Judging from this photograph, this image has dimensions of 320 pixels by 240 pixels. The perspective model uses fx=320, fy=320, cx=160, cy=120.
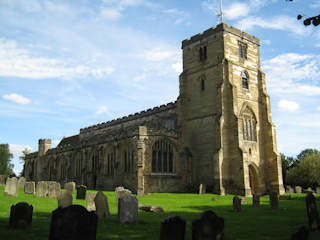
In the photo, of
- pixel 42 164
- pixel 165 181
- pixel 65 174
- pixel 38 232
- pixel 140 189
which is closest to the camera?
pixel 38 232

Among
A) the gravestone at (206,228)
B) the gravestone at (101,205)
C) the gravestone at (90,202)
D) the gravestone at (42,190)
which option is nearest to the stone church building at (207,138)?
the gravestone at (42,190)

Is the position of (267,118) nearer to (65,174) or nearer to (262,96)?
(262,96)

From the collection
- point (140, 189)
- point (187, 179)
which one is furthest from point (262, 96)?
point (140, 189)

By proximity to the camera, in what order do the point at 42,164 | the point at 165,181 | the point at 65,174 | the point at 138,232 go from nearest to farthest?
the point at 138,232 < the point at 165,181 < the point at 65,174 < the point at 42,164

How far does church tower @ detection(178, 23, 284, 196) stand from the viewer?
27297mm

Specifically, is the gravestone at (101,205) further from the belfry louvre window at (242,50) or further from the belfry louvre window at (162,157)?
the belfry louvre window at (242,50)

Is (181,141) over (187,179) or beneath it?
over

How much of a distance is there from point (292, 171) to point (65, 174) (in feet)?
90.2

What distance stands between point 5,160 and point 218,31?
163 ft

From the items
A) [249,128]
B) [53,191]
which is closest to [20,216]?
[53,191]

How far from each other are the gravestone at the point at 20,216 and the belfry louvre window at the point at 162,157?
789 inches

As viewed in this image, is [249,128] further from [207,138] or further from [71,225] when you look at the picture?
[71,225]

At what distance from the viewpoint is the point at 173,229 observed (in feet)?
20.4

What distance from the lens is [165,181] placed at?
27969mm
